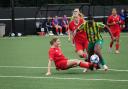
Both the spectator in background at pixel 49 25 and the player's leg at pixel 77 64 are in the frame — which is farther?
the spectator in background at pixel 49 25

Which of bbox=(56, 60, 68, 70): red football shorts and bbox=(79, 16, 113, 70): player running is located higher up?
bbox=(79, 16, 113, 70): player running

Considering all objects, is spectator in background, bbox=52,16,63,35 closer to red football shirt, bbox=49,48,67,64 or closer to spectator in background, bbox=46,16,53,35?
spectator in background, bbox=46,16,53,35

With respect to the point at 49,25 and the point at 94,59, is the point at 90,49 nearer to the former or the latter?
the point at 94,59

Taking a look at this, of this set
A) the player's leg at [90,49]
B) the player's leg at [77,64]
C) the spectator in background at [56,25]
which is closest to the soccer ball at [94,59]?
the player's leg at [77,64]

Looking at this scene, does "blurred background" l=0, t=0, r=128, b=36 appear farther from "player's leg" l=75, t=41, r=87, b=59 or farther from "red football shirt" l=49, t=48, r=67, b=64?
"red football shirt" l=49, t=48, r=67, b=64

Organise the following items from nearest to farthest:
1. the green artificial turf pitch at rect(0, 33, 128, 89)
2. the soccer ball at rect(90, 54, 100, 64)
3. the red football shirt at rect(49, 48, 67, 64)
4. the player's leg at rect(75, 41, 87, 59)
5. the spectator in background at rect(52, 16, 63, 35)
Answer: the green artificial turf pitch at rect(0, 33, 128, 89), the red football shirt at rect(49, 48, 67, 64), the soccer ball at rect(90, 54, 100, 64), the player's leg at rect(75, 41, 87, 59), the spectator in background at rect(52, 16, 63, 35)

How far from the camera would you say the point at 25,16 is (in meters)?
44.7

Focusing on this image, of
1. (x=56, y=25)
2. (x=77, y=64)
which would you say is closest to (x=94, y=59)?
(x=77, y=64)

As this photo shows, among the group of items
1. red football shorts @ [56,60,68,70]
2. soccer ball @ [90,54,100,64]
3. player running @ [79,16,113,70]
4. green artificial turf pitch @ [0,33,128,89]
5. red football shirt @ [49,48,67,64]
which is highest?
player running @ [79,16,113,70]

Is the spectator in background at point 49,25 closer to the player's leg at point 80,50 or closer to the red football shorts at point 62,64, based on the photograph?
the player's leg at point 80,50

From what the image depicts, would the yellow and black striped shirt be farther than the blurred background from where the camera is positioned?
Result: No

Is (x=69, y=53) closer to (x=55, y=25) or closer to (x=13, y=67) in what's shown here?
(x=13, y=67)

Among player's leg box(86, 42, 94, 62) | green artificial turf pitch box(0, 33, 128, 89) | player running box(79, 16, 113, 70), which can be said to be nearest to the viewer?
green artificial turf pitch box(0, 33, 128, 89)

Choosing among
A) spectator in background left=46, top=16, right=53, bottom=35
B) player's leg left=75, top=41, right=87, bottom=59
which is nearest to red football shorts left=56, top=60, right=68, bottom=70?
player's leg left=75, top=41, right=87, bottom=59
